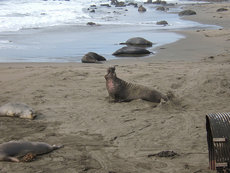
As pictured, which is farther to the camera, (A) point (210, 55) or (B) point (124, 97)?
(A) point (210, 55)

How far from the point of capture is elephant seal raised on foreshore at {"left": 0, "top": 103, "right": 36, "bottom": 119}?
5.75 meters

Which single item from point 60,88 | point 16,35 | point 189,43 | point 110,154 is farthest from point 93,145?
point 16,35

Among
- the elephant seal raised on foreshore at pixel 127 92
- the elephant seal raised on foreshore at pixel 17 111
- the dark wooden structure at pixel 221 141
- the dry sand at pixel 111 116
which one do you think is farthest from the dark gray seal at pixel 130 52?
the dark wooden structure at pixel 221 141

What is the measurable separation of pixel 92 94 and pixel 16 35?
1007cm

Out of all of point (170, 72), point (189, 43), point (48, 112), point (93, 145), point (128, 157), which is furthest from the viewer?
point (189, 43)

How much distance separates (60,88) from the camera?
24.8ft

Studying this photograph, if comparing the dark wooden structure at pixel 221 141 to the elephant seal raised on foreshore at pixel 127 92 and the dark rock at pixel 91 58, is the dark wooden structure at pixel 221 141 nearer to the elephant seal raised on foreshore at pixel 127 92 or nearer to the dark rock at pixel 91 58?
the elephant seal raised on foreshore at pixel 127 92

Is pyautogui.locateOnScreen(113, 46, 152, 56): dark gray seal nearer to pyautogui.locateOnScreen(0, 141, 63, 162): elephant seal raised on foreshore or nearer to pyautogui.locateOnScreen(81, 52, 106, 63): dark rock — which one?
pyautogui.locateOnScreen(81, 52, 106, 63): dark rock

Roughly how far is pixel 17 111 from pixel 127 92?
2.04 m

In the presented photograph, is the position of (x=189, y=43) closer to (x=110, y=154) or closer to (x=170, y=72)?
(x=170, y=72)

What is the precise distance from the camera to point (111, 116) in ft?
19.2

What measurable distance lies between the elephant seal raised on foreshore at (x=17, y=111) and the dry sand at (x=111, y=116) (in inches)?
3.7

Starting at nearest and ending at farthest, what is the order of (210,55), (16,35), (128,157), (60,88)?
(128,157) < (60,88) < (210,55) < (16,35)

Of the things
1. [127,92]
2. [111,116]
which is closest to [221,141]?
[111,116]
